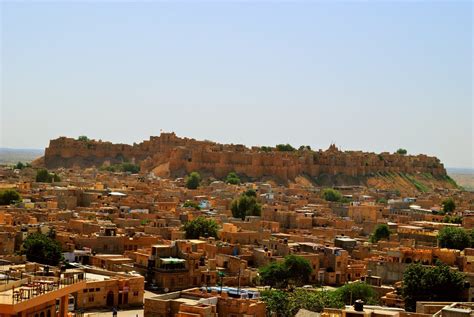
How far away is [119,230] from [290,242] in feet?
26.6

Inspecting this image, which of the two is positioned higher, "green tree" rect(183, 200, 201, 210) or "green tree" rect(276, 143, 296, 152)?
"green tree" rect(276, 143, 296, 152)

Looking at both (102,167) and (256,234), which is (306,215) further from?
(102,167)

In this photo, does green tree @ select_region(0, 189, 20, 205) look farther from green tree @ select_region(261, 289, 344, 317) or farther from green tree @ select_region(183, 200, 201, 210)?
green tree @ select_region(261, 289, 344, 317)

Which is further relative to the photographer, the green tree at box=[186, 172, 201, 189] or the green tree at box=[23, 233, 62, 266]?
the green tree at box=[186, 172, 201, 189]

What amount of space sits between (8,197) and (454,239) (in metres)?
25.0

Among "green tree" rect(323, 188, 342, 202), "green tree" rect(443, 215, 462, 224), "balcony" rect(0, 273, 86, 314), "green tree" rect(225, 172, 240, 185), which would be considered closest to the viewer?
"balcony" rect(0, 273, 86, 314)

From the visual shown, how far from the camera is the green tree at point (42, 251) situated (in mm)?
30422

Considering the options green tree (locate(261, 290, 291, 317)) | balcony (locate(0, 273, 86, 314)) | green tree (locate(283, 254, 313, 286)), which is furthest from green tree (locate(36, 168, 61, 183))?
balcony (locate(0, 273, 86, 314))

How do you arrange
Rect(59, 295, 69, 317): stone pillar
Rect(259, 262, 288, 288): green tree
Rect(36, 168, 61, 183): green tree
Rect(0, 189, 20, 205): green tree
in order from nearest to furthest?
Rect(59, 295, 69, 317): stone pillar < Rect(259, 262, 288, 288): green tree < Rect(0, 189, 20, 205): green tree < Rect(36, 168, 61, 183): green tree

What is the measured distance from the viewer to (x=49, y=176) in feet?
231

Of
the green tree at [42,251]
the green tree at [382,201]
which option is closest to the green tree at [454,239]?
the green tree at [42,251]

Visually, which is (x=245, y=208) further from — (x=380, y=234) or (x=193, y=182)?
(x=193, y=182)

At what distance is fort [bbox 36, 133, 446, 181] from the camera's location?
3661 inches

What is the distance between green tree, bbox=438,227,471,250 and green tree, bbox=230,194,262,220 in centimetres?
1607
